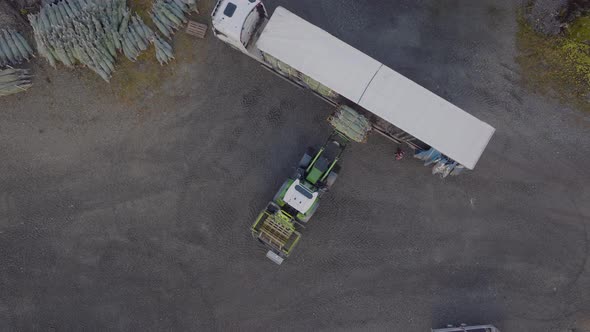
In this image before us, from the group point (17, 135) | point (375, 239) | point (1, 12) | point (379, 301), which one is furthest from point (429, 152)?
point (1, 12)

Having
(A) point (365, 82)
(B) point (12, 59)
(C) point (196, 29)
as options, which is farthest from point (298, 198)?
(B) point (12, 59)

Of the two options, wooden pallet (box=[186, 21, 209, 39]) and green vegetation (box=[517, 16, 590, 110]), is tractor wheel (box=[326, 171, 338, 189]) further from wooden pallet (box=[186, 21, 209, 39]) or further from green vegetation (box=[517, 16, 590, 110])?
green vegetation (box=[517, 16, 590, 110])

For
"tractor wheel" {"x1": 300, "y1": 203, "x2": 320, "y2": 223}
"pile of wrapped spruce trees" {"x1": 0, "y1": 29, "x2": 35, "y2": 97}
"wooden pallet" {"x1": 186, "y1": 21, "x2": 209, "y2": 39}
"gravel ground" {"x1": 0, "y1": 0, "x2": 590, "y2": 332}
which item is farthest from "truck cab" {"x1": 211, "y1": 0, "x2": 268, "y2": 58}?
"pile of wrapped spruce trees" {"x1": 0, "y1": 29, "x2": 35, "y2": 97}

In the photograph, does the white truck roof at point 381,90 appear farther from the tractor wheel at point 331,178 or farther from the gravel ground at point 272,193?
the tractor wheel at point 331,178

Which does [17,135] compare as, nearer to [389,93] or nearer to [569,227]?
[389,93]

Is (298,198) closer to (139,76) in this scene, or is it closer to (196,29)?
(196,29)

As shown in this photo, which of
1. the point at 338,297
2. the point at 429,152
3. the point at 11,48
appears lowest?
the point at 338,297
